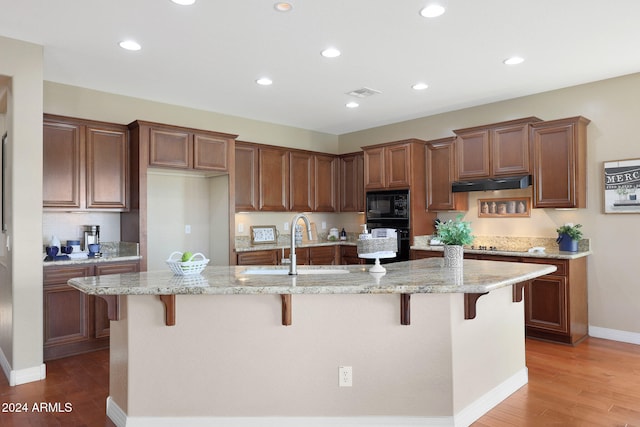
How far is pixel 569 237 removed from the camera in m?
4.43

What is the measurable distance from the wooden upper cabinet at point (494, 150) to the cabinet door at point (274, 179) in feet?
7.81

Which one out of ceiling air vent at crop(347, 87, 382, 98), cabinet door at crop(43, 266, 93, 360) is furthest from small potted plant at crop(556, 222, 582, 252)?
cabinet door at crop(43, 266, 93, 360)

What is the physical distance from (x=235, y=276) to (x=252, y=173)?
3.22 meters

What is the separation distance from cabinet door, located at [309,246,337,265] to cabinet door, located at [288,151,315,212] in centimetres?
64

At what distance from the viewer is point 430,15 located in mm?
3008

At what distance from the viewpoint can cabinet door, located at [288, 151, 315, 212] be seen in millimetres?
6188

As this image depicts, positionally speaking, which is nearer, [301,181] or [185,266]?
[185,266]

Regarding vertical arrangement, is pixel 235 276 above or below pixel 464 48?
below

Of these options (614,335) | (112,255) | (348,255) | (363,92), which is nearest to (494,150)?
(363,92)

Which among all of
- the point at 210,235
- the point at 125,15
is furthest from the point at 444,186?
the point at 125,15

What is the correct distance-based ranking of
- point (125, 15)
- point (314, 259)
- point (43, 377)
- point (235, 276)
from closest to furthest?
point (235, 276) → point (125, 15) → point (43, 377) → point (314, 259)

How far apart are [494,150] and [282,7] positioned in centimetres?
314

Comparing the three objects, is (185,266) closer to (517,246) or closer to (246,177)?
(246,177)

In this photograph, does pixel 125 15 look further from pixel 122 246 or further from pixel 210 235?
pixel 210 235
